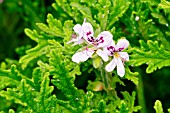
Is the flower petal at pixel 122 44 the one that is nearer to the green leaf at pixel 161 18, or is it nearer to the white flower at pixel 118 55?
the white flower at pixel 118 55

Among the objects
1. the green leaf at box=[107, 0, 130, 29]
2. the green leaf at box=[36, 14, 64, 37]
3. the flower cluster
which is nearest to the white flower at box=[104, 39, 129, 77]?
the flower cluster

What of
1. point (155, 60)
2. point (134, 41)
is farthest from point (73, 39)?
point (134, 41)

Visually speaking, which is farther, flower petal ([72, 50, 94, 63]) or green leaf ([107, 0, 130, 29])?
green leaf ([107, 0, 130, 29])

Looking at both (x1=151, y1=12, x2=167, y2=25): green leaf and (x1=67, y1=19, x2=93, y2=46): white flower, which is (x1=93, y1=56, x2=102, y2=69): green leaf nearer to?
(x1=67, y1=19, x2=93, y2=46): white flower

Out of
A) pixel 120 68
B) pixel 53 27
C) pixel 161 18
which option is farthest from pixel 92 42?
pixel 161 18

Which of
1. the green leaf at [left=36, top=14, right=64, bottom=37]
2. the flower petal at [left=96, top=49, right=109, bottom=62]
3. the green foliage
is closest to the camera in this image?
the flower petal at [left=96, top=49, right=109, bottom=62]

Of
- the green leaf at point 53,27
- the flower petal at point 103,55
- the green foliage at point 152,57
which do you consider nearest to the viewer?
the flower petal at point 103,55

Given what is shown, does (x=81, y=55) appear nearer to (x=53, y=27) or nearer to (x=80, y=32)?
(x=80, y=32)

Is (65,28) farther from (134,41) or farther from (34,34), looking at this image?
(134,41)

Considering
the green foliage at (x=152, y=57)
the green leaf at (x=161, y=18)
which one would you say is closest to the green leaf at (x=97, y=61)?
the green foliage at (x=152, y=57)
